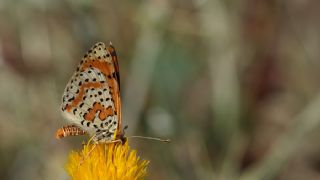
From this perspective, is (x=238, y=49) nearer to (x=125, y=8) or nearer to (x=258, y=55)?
(x=258, y=55)

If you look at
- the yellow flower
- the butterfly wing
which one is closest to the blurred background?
the butterfly wing

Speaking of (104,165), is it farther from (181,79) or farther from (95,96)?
(181,79)

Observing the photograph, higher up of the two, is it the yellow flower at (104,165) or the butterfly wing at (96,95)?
the butterfly wing at (96,95)

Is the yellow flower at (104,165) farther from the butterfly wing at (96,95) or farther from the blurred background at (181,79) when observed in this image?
the blurred background at (181,79)

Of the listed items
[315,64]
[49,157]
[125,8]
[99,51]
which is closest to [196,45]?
[125,8]

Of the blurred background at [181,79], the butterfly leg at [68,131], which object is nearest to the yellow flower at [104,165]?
the butterfly leg at [68,131]

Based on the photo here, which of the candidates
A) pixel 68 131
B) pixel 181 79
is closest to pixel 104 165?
pixel 68 131

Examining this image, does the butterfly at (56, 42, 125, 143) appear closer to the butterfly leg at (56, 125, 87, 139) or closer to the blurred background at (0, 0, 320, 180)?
the butterfly leg at (56, 125, 87, 139)
